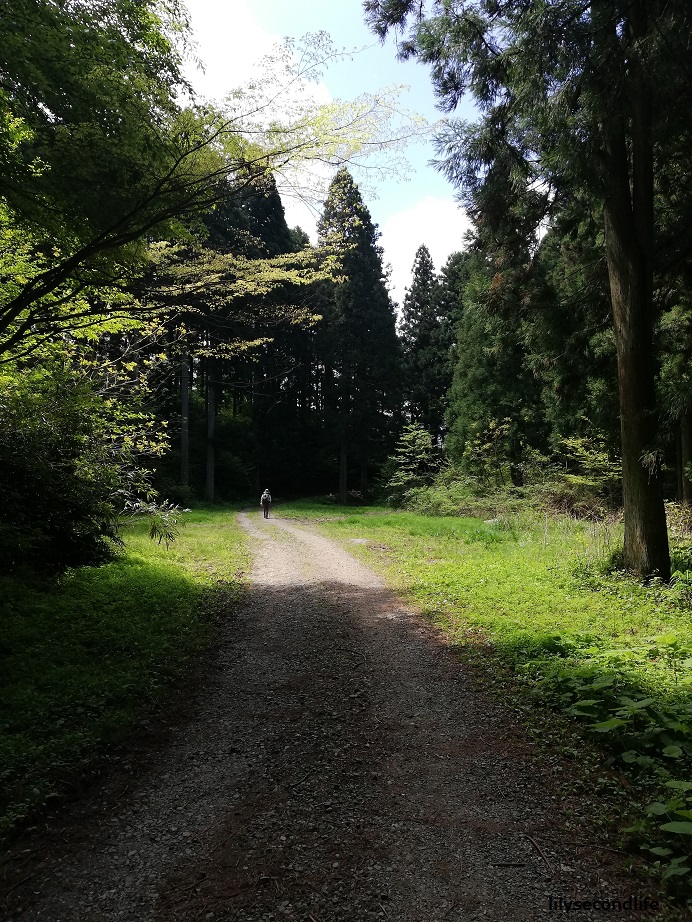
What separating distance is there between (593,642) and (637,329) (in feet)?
13.9

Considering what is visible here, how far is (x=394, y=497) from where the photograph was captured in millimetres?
24703

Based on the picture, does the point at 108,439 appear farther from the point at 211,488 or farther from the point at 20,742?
the point at 211,488

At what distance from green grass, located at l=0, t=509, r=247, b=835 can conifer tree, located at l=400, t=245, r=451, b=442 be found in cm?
2628

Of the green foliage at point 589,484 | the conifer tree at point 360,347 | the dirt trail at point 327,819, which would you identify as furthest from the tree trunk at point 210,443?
the dirt trail at point 327,819

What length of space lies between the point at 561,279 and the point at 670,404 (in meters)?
3.86

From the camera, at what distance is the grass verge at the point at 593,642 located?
275 centimetres

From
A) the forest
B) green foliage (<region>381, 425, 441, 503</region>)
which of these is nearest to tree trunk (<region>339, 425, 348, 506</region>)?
green foliage (<region>381, 425, 441, 503</region>)

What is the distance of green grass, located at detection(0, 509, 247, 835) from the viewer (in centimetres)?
311

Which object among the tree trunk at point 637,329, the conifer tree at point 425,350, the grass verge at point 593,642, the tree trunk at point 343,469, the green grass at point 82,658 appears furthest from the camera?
the conifer tree at point 425,350

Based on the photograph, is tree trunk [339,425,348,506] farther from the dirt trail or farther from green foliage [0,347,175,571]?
the dirt trail

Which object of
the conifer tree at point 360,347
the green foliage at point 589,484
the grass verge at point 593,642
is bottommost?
the grass verge at point 593,642

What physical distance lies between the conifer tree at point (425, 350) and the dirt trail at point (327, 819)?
94.2ft

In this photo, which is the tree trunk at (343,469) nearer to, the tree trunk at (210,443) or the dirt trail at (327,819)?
the tree trunk at (210,443)

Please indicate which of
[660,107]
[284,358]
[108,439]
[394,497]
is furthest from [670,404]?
[284,358]
